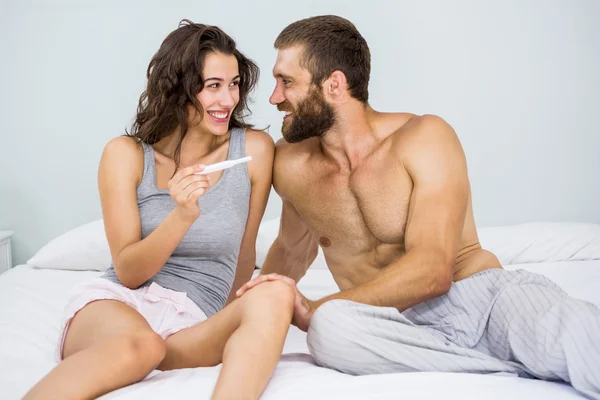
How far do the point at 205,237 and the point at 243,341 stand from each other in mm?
531

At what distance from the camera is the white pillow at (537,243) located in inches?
108

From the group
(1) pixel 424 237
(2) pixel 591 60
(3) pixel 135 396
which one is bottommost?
(3) pixel 135 396

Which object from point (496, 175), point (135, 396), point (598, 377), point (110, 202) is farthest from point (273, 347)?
point (496, 175)

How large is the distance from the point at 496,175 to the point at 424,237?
5.67ft

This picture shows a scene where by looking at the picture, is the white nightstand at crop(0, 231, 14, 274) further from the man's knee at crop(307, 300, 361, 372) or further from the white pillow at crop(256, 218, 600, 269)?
the man's knee at crop(307, 300, 361, 372)

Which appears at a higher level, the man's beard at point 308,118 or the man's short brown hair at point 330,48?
the man's short brown hair at point 330,48

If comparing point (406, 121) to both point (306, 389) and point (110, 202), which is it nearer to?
point (110, 202)

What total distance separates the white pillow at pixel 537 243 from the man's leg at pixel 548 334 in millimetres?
1298

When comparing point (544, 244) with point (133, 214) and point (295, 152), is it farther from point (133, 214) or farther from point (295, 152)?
point (133, 214)

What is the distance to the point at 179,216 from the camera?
1.59 m

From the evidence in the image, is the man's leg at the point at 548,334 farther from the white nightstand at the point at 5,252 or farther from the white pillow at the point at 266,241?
the white nightstand at the point at 5,252

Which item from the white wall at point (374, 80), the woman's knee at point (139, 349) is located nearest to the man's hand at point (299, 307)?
the woman's knee at point (139, 349)

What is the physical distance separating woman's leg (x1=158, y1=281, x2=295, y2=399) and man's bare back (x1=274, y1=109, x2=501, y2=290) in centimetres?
49

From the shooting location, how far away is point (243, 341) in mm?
1281
